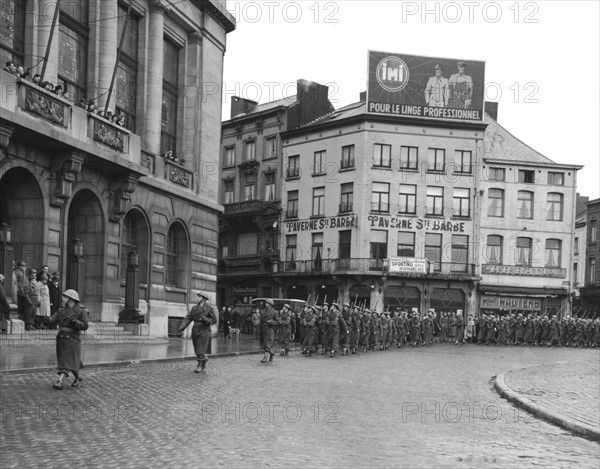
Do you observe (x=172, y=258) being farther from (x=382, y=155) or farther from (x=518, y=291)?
(x=518, y=291)

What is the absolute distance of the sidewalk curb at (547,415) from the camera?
11266 mm

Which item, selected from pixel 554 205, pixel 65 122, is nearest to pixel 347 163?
pixel 554 205

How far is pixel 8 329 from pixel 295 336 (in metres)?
18.1

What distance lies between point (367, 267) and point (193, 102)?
24.2 metres

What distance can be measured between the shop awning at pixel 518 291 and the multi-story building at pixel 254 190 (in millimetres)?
15430

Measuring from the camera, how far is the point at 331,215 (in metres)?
61.2

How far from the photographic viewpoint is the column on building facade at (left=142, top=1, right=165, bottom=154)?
3378cm

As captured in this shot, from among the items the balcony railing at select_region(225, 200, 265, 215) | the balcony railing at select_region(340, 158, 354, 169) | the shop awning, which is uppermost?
the balcony railing at select_region(340, 158, 354, 169)

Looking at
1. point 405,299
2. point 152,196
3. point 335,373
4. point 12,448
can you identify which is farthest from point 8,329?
point 405,299

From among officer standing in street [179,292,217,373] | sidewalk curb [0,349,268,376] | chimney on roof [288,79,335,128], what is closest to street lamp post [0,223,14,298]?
sidewalk curb [0,349,268,376]

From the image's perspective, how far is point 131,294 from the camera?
29.1 m

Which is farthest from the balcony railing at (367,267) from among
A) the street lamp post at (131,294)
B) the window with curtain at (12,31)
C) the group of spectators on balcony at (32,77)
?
the window with curtain at (12,31)

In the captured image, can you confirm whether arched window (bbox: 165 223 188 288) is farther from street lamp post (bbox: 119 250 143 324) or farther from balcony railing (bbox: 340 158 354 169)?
balcony railing (bbox: 340 158 354 169)

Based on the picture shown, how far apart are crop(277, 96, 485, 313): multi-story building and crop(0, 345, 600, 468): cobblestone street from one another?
41.5 m
